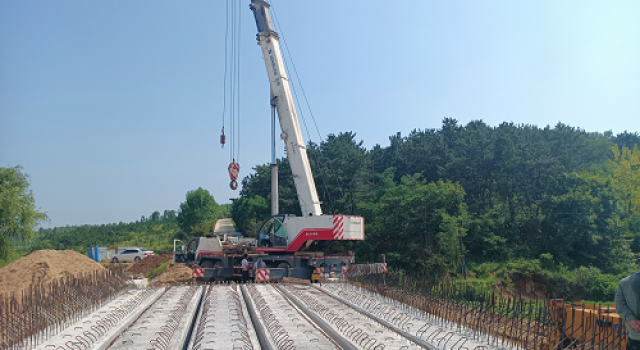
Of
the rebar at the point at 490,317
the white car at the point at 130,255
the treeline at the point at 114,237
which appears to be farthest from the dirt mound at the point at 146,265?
the treeline at the point at 114,237

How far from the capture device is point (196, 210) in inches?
2554

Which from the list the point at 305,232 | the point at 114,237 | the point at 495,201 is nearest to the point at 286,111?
the point at 305,232

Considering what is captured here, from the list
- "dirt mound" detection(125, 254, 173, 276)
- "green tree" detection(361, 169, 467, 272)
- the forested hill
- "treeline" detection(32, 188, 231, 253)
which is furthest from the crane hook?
"treeline" detection(32, 188, 231, 253)

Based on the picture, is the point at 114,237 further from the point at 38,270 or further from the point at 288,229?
the point at 288,229

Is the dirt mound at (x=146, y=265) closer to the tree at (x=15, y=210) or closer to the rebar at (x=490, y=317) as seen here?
the tree at (x=15, y=210)

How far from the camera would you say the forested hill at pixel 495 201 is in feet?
102

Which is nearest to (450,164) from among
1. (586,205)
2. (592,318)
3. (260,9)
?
(586,205)

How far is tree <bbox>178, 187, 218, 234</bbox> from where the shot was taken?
212ft

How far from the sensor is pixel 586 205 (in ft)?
103

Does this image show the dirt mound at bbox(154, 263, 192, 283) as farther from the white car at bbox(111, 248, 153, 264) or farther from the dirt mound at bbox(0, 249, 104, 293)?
the white car at bbox(111, 248, 153, 264)

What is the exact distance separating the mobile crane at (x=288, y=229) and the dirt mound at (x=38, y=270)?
5.98m

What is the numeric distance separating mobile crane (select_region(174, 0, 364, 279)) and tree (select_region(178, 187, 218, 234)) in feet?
151

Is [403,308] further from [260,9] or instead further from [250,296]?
[260,9]

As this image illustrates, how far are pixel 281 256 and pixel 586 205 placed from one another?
24.4m
